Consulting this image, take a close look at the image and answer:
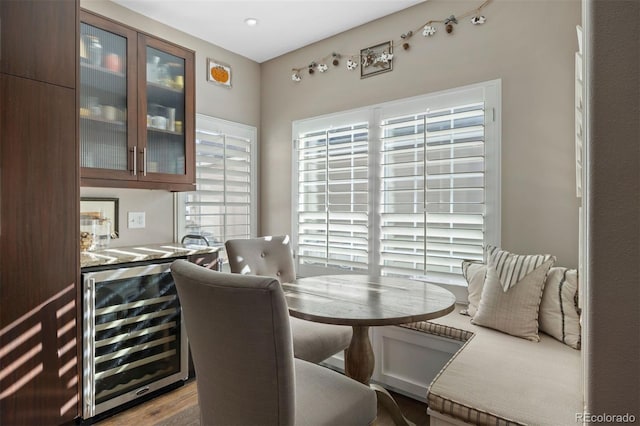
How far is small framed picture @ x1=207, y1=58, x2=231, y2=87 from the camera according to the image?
3178 mm

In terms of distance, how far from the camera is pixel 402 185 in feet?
8.74

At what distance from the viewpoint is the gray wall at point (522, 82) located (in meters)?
2.07

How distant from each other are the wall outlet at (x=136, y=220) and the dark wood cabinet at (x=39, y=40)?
1052 millimetres

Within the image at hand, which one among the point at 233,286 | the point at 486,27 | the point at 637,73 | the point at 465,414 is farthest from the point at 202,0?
the point at 465,414

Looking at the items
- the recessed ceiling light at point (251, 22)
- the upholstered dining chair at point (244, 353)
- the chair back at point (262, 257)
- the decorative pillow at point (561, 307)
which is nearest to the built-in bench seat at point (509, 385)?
the decorative pillow at point (561, 307)

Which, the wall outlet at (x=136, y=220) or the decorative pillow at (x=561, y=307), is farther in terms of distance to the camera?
the wall outlet at (x=136, y=220)

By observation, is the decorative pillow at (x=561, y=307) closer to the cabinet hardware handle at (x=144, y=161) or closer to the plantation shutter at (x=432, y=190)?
the plantation shutter at (x=432, y=190)

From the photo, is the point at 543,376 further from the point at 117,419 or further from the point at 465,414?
the point at 117,419

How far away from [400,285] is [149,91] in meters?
Answer: 2.11

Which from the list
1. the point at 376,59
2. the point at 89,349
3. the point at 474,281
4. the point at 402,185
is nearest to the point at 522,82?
the point at 402,185

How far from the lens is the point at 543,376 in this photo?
1468mm

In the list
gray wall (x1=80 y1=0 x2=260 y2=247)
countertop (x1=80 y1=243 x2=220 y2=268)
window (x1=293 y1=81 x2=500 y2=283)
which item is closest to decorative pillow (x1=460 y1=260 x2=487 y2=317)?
window (x1=293 y1=81 x2=500 y2=283)

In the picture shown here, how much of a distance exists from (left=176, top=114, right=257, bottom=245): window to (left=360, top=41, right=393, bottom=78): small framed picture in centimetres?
128

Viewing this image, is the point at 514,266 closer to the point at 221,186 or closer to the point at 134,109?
the point at 221,186
